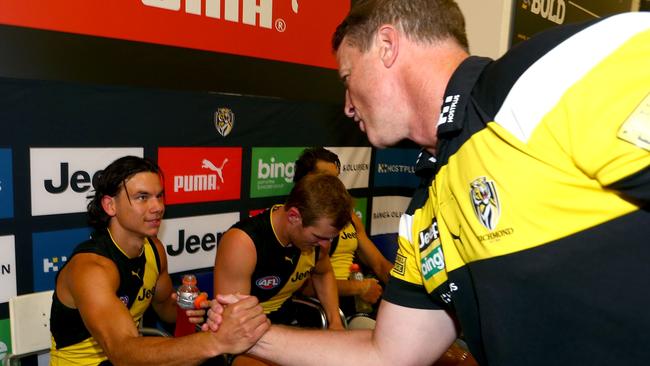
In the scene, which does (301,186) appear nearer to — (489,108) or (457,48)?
(457,48)

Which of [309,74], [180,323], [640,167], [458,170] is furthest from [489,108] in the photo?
[309,74]

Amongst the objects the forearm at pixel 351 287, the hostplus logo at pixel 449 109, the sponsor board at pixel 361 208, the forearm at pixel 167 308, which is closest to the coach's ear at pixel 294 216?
the forearm at pixel 167 308

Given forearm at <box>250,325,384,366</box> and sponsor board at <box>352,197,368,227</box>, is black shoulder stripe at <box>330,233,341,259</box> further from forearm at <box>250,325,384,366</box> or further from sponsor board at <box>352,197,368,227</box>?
forearm at <box>250,325,384,366</box>

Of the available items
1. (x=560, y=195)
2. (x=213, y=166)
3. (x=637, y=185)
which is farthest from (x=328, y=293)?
(x=637, y=185)

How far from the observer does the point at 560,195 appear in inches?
25.8

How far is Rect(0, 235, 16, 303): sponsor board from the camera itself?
2123 mm

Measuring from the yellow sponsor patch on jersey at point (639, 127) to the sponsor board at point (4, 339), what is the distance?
95.8 inches

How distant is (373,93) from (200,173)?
192 centimetres

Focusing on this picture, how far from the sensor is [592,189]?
0.63 metres

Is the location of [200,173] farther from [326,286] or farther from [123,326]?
[123,326]

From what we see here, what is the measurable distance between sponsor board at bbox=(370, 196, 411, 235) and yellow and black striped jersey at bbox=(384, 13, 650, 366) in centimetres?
304

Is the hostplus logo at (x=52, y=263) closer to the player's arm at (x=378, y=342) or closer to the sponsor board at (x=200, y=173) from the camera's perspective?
the sponsor board at (x=200, y=173)

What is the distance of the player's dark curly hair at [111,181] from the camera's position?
2145 mm

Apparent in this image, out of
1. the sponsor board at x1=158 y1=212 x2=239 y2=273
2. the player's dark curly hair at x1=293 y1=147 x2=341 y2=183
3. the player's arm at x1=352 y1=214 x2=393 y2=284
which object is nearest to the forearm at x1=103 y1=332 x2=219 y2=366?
the sponsor board at x1=158 y1=212 x2=239 y2=273
